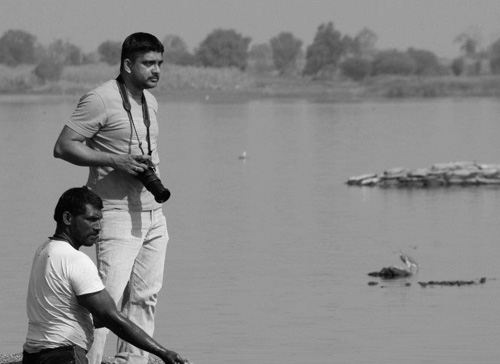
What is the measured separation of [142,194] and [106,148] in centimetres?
30

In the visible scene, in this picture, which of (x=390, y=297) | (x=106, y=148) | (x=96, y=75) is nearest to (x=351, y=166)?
(x=390, y=297)

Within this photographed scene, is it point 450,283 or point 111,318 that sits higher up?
point 111,318

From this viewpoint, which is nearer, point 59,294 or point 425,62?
point 59,294

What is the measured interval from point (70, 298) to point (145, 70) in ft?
5.82

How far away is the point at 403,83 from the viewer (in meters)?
117

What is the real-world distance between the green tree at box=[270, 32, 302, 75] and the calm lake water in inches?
3955

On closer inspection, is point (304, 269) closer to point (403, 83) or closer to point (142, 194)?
point (142, 194)

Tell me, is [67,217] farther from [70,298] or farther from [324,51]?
[324,51]

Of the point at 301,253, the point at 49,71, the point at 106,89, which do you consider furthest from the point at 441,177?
the point at 49,71

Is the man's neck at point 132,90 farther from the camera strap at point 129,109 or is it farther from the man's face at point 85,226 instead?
the man's face at point 85,226

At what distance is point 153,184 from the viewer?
6.86 metres

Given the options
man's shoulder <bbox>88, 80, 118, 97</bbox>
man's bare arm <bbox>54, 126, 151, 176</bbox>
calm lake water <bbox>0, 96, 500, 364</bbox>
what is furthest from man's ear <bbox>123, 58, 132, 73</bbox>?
calm lake water <bbox>0, 96, 500, 364</bbox>

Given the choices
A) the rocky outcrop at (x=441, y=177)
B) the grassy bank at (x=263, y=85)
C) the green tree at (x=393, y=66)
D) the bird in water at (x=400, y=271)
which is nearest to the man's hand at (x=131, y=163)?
the bird in water at (x=400, y=271)

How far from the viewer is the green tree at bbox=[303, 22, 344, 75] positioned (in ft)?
423
